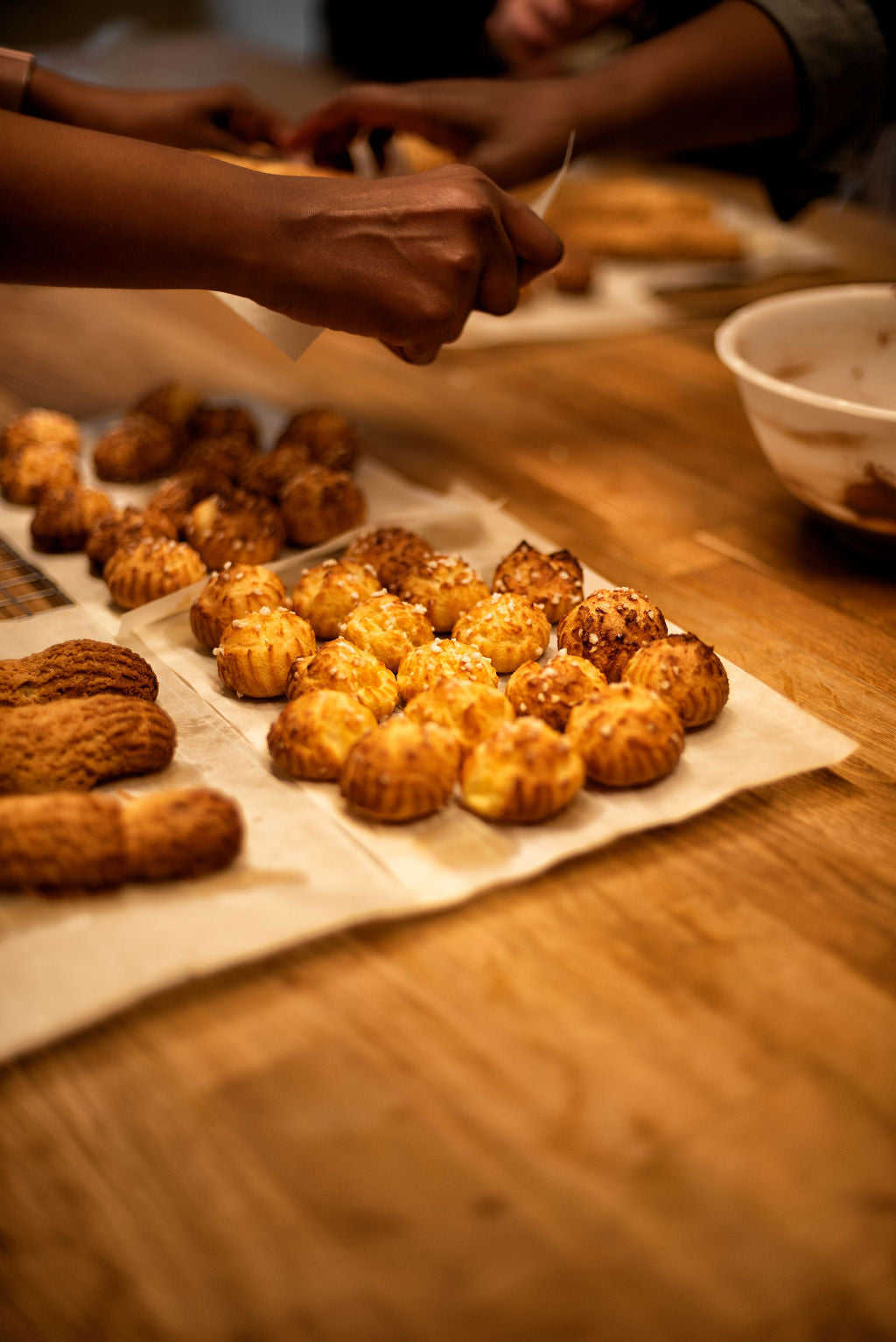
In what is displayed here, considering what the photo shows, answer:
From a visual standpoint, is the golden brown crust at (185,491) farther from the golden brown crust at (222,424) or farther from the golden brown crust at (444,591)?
the golden brown crust at (444,591)

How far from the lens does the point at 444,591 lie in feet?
5.16

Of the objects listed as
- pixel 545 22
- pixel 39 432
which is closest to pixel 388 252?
pixel 39 432

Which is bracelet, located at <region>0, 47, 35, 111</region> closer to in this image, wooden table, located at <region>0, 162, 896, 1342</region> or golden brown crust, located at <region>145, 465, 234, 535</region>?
golden brown crust, located at <region>145, 465, 234, 535</region>

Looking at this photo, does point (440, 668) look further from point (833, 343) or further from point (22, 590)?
point (833, 343)

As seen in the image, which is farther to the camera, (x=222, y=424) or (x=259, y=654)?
(x=222, y=424)

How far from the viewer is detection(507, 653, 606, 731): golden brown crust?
1.33m

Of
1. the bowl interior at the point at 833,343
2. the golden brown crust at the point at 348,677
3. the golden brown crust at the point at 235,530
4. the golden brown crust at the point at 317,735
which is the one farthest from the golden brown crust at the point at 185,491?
the bowl interior at the point at 833,343

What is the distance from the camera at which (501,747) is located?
1.19 meters

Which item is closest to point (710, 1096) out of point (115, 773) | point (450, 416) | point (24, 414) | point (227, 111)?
point (115, 773)

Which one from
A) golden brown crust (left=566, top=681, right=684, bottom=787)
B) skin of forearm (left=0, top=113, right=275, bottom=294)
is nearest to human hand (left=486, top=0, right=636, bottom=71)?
skin of forearm (left=0, top=113, right=275, bottom=294)

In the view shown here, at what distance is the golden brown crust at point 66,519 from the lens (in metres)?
1.74

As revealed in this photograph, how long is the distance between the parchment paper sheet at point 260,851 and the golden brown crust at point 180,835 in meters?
0.02

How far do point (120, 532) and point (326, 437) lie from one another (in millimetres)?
467

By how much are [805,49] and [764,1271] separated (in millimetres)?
1995
